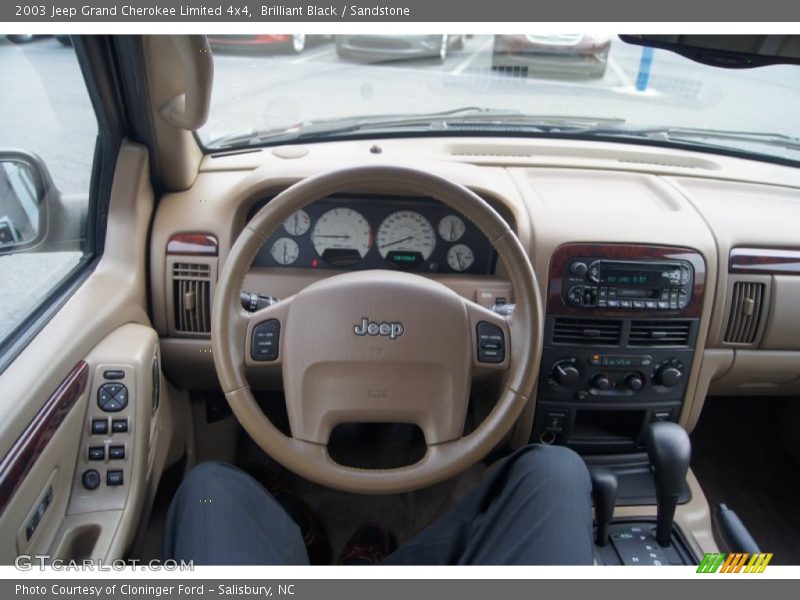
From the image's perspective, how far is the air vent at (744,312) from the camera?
79.2 inches

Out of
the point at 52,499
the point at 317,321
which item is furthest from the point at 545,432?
the point at 52,499

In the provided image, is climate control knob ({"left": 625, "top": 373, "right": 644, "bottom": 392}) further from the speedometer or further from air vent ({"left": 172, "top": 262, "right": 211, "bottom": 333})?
air vent ({"left": 172, "top": 262, "right": 211, "bottom": 333})

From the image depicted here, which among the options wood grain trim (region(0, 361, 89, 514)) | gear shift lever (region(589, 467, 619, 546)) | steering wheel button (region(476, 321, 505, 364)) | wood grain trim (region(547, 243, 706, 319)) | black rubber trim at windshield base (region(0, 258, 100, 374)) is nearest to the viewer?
wood grain trim (region(0, 361, 89, 514))

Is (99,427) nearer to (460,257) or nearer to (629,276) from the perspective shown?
(460,257)

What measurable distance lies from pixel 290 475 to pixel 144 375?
0.95 m

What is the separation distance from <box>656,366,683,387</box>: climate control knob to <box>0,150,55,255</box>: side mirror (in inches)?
75.5

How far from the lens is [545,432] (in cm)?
210

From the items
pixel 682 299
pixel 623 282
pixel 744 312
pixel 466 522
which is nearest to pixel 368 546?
pixel 466 522

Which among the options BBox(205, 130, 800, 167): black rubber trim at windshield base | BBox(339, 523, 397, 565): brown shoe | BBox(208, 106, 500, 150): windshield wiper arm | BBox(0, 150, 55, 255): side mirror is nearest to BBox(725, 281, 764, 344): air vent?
BBox(205, 130, 800, 167): black rubber trim at windshield base

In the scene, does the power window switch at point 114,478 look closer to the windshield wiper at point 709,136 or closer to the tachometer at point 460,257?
the tachometer at point 460,257

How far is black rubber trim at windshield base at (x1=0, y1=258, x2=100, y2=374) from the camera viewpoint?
53.7 inches

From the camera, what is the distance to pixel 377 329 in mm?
1414

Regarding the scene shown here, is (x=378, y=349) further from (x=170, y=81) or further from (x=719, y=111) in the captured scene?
(x=719, y=111)

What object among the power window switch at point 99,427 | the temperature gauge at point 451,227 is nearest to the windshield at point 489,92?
the temperature gauge at point 451,227
